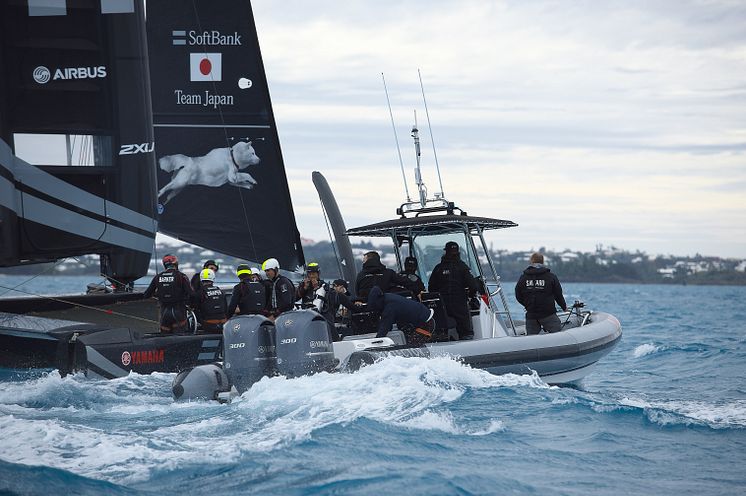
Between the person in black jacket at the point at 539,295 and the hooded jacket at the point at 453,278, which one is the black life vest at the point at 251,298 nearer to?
the hooded jacket at the point at 453,278

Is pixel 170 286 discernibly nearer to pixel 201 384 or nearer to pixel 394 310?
pixel 201 384

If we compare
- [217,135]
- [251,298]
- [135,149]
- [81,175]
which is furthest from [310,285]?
[217,135]

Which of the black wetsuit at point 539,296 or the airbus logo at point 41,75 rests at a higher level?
the airbus logo at point 41,75

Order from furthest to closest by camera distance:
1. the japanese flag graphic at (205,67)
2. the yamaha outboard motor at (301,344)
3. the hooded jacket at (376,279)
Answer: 1. the japanese flag graphic at (205,67)
2. the hooded jacket at (376,279)
3. the yamaha outboard motor at (301,344)

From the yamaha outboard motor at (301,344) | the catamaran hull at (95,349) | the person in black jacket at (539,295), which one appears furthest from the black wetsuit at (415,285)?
the yamaha outboard motor at (301,344)

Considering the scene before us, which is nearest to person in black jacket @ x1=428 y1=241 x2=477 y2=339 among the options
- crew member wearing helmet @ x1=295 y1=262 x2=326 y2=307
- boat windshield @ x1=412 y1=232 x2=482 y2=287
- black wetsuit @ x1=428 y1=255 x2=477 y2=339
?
black wetsuit @ x1=428 y1=255 x2=477 y2=339

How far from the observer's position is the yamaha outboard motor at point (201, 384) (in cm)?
1023

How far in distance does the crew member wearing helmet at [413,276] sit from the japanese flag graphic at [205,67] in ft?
17.5

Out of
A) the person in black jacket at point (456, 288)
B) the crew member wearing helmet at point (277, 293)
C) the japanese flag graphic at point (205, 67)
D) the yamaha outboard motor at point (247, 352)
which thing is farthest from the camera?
the japanese flag graphic at point (205, 67)

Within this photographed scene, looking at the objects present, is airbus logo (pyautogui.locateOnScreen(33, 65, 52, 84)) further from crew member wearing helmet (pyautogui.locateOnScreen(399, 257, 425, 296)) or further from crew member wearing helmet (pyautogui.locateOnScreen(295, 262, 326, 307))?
crew member wearing helmet (pyautogui.locateOnScreen(399, 257, 425, 296))

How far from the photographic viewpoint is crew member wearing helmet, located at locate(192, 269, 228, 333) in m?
13.2

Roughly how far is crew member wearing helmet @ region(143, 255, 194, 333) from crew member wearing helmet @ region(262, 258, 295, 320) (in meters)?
1.08

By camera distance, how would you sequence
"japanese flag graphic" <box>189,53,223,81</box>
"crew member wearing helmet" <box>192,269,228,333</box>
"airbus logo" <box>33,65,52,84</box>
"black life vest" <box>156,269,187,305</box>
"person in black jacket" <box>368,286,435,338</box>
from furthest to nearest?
"japanese flag graphic" <box>189,53,223,81</box> → "crew member wearing helmet" <box>192,269,228,333</box> → "black life vest" <box>156,269,187,305</box> → "person in black jacket" <box>368,286,435,338</box> → "airbus logo" <box>33,65,52,84</box>

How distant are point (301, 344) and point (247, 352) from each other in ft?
1.86
